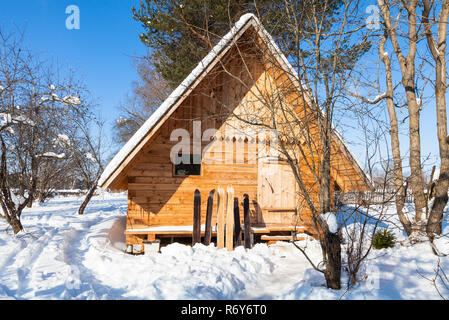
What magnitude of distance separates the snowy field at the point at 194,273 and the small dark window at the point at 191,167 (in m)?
2.32

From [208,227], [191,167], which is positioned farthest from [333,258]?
[191,167]

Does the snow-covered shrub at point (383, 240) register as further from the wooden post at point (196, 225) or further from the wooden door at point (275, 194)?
the wooden post at point (196, 225)

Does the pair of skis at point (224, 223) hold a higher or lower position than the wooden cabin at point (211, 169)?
lower

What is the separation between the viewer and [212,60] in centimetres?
622

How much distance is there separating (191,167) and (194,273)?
3.83 m

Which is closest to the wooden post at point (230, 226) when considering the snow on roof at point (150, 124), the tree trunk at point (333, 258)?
the snow on roof at point (150, 124)

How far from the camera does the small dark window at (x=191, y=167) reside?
776 centimetres

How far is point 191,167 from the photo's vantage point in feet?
25.8

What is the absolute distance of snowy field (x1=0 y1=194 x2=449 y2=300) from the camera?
3.74 m

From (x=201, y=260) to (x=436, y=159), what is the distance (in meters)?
4.33

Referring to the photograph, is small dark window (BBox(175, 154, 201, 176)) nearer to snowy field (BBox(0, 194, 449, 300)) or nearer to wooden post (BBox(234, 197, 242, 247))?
wooden post (BBox(234, 197, 242, 247))

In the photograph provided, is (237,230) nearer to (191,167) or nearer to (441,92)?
(191,167)

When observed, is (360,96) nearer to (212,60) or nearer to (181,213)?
(212,60)
